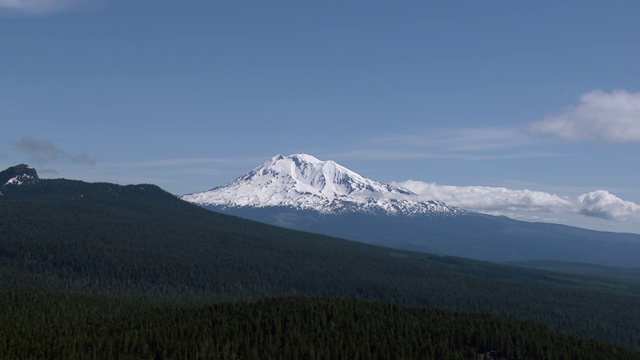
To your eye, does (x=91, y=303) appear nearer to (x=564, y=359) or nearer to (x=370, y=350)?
(x=370, y=350)

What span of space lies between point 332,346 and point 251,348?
50.5 ft

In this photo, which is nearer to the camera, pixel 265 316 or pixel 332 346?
pixel 332 346

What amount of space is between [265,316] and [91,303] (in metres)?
59.4

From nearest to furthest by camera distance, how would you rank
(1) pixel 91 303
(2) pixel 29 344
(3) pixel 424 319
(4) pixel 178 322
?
(2) pixel 29 344
(4) pixel 178 322
(3) pixel 424 319
(1) pixel 91 303

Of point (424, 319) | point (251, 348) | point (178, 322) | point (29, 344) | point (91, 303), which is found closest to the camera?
point (29, 344)

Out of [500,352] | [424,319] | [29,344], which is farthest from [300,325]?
[29,344]

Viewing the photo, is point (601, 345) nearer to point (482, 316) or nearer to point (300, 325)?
point (482, 316)

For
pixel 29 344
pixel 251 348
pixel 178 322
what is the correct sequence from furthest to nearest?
pixel 178 322
pixel 251 348
pixel 29 344

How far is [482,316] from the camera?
516 ft

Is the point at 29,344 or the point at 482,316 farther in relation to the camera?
the point at 482,316

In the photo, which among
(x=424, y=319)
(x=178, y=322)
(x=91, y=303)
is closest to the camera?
(x=178, y=322)

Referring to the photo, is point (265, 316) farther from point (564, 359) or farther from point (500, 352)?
point (564, 359)

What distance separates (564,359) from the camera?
133375mm

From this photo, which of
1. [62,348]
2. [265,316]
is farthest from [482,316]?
[62,348]
